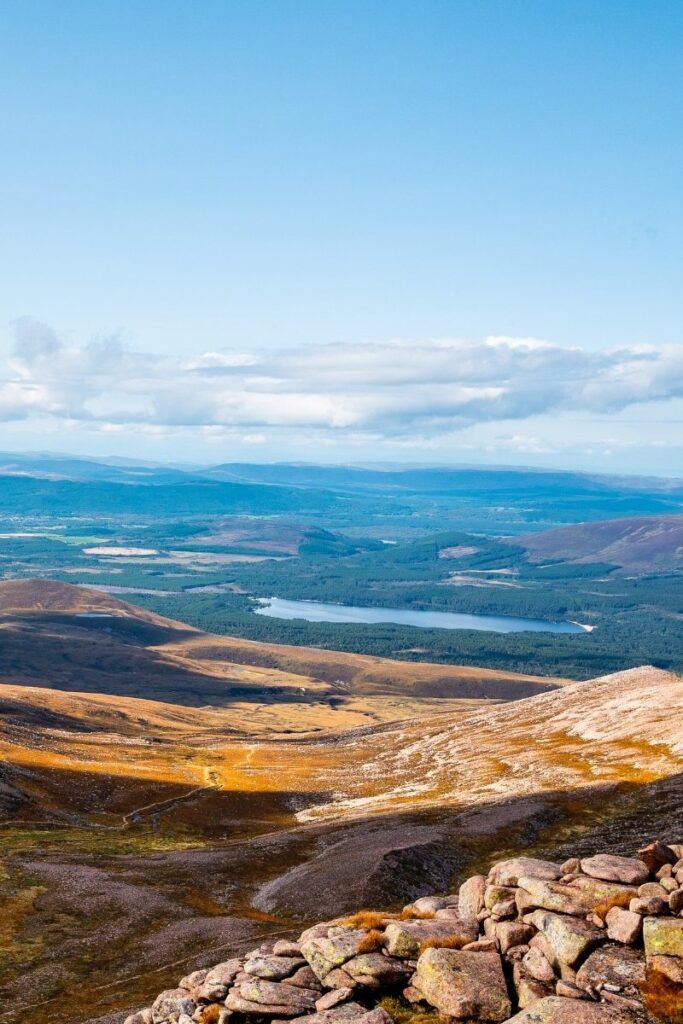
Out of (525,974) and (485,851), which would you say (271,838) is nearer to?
(485,851)

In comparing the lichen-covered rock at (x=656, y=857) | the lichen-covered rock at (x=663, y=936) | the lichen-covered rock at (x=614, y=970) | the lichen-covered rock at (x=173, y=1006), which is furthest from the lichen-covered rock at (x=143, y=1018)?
the lichen-covered rock at (x=656, y=857)

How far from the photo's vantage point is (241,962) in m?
36.9

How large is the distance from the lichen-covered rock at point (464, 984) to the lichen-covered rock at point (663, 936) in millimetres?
5343

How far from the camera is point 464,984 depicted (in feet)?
103

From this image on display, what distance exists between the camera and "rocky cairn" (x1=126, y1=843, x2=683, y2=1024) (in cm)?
2967

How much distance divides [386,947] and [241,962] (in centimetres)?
662

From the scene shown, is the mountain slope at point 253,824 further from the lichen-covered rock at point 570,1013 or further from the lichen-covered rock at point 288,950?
the lichen-covered rock at point 570,1013

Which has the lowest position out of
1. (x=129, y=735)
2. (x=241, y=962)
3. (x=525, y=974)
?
(x=129, y=735)

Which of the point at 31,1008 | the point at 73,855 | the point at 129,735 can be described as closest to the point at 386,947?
the point at 31,1008

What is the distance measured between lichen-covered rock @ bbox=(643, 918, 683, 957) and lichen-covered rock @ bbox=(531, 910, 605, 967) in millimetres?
1848

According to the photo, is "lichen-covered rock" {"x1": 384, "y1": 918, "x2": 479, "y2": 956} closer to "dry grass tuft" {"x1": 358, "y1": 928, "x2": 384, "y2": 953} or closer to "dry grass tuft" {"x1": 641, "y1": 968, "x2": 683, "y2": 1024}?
"dry grass tuft" {"x1": 358, "y1": 928, "x2": 384, "y2": 953}

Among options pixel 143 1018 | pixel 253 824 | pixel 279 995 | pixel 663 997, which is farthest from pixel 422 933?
pixel 253 824

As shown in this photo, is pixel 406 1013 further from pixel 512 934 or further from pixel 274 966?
pixel 274 966

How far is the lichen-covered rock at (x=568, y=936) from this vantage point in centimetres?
3122
